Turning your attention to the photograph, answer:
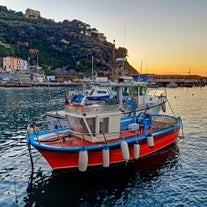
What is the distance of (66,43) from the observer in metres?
175

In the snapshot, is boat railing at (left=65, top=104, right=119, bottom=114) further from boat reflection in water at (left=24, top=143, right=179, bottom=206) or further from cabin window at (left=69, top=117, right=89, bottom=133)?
boat reflection in water at (left=24, top=143, right=179, bottom=206)

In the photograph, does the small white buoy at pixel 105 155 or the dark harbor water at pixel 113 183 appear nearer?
the dark harbor water at pixel 113 183

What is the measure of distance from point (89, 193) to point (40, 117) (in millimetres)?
24263

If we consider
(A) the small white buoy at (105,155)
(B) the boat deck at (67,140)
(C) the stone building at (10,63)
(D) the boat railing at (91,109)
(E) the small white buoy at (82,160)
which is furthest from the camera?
(C) the stone building at (10,63)

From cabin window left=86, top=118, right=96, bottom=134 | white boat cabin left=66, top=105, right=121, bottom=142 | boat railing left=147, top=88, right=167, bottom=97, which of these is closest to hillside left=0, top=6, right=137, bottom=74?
boat railing left=147, top=88, right=167, bottom=97

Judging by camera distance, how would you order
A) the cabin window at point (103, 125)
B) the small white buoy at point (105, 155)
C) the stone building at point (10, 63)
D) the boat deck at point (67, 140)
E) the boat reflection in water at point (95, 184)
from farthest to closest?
the stone building at point (10, 63) → the cabin window at point (103, 125) → the boat deck at point (67, 140) → the small white buoy at point (105, 155) → the boat reflection in water at point (95, 184)

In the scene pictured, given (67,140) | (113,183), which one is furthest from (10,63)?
(113,183)

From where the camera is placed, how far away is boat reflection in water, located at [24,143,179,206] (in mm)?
12281

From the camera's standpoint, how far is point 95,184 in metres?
13.8

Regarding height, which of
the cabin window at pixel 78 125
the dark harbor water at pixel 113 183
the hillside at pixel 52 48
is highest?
the hillside at pixel 52 48

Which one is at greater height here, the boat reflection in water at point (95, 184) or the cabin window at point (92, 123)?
the cabin window at point (92, 123)

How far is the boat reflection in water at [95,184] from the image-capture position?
1228cm

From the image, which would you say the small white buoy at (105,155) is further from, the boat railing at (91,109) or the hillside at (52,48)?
the hillside at (52,48)

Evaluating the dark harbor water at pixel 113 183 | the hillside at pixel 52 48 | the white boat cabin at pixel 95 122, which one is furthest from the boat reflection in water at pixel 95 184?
the hillside at pixel 52 48
